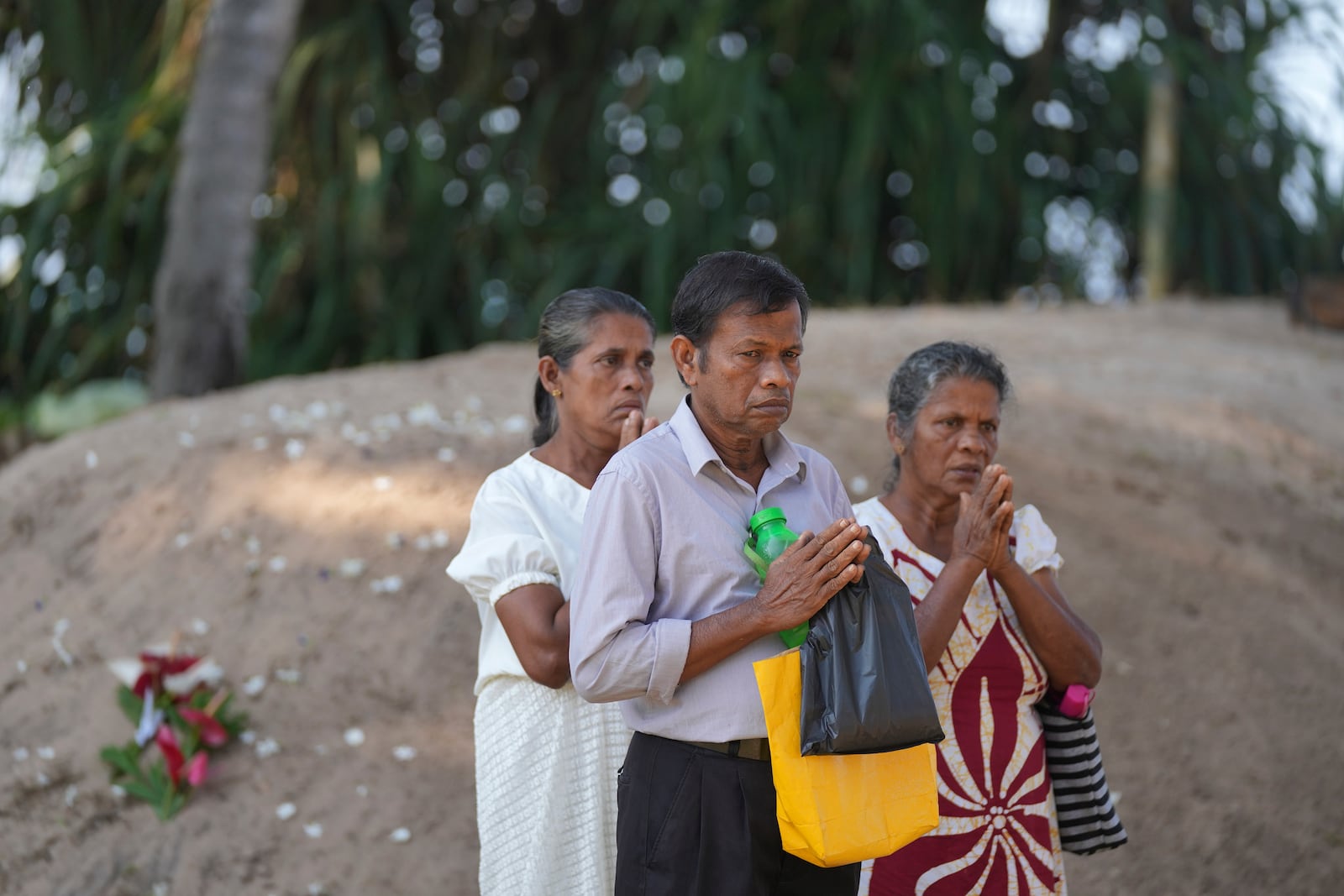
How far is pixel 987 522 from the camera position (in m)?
1.98

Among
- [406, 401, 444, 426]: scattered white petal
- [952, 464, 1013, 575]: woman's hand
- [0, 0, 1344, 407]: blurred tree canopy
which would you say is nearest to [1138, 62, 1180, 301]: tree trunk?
[0, 0, 1344, 407]: blurred tree canopy

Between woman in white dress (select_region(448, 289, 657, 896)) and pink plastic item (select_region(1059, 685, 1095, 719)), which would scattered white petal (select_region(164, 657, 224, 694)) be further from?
pink plastic item (select_region(1059, 685, 1095, 719))

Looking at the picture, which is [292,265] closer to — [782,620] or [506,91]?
[506,91]

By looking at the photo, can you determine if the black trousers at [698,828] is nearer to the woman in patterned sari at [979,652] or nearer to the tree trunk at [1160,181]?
the woman in patterned sari at [979,652]

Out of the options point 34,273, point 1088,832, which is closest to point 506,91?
point 34,273

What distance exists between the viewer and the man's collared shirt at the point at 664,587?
1.68 metres

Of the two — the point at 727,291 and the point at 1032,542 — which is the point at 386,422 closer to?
the point at 1032,542

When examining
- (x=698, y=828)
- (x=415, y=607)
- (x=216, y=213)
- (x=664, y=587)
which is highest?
(x=216, y=213)

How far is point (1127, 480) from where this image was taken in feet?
15.2

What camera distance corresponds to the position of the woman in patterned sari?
2109 mm

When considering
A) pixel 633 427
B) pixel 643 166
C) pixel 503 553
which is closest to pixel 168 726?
pixel 503 553

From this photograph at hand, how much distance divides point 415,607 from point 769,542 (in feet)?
7.18

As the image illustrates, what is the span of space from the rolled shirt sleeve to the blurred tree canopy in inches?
248

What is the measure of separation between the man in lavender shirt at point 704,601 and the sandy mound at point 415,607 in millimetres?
1135
